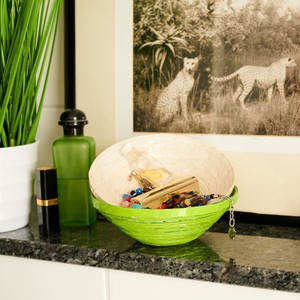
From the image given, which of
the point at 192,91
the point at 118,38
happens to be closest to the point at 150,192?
the point at 192,91

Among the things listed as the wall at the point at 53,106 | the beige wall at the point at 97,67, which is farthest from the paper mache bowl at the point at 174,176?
the wall at the point at 53,106

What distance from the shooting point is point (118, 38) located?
0.86m

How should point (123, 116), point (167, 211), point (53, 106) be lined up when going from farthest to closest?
point (53, 106) < point (123, 116) < point (167, 211)

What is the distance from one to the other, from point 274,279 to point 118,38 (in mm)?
512

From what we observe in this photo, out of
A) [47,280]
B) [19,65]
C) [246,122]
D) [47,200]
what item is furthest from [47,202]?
[246,122]

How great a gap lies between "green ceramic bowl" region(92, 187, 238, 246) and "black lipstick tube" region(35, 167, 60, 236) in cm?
12

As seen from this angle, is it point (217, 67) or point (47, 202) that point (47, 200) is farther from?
point (217, 67)

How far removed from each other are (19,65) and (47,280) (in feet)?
1.19

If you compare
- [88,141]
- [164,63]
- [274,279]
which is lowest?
[274,279]

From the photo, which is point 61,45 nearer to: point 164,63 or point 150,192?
point 164,63

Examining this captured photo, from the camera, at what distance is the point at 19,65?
2.50ft

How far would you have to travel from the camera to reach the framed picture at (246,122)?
2.51 ft

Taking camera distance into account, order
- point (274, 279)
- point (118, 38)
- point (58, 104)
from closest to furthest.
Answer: point (274, 279) → point (118, 38) → point (58, 104)

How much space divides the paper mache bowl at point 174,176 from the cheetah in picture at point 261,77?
0.38 feet
